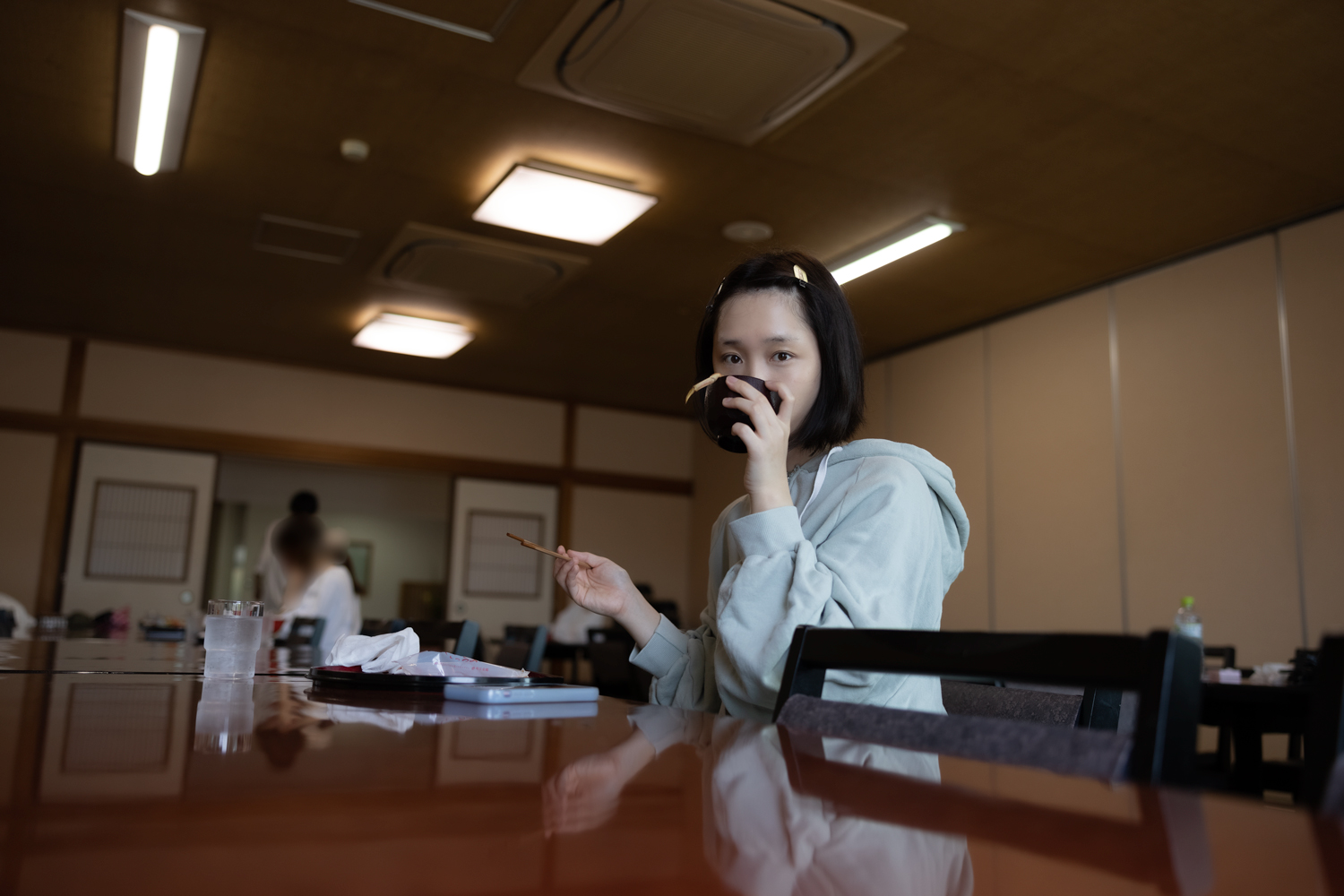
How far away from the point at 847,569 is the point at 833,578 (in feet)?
0.08

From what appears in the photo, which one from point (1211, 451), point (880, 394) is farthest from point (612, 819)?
point (880, 394)

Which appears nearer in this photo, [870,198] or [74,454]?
[870,198]

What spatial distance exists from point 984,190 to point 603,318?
2678 mm

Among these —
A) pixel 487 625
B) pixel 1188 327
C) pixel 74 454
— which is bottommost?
pixel 487 625

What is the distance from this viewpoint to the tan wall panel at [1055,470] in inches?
209

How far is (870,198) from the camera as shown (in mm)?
4363

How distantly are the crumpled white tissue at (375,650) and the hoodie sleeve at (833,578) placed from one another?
38cm

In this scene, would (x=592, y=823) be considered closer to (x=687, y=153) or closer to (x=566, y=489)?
(x=687, y=153)

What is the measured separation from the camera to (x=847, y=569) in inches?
38.6

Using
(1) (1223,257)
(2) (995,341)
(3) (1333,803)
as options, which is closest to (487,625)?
(2) (995,341)

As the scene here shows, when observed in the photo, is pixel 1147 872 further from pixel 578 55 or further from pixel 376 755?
pixel 578 55

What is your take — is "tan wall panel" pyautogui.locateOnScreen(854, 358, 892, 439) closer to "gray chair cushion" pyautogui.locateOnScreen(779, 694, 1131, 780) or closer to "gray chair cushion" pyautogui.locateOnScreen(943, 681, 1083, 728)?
"gray chair cushion" pyautogui.locateOnScreen(943, 681, 1083, 728)

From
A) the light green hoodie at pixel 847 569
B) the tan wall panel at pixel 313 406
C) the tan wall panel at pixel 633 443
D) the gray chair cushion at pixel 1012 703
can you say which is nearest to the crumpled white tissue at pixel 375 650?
the light green hoodie at pixel 847 569

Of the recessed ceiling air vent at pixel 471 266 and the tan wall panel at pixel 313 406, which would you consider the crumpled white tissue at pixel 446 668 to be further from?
the tan wall panel at pixel 313 406
